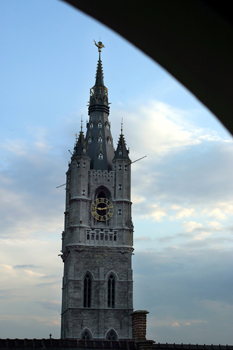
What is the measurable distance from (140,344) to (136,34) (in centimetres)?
2322

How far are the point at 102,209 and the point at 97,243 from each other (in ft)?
13.9

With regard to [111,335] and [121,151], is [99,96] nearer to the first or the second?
[121,151]

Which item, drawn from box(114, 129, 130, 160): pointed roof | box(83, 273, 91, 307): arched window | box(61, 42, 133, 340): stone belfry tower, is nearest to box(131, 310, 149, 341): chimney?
box(61, 42, 133, 340): stone belfry tower

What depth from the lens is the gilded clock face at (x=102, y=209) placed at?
6250 centimetres

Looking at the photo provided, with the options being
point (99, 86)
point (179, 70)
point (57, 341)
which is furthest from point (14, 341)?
point (99, 86)

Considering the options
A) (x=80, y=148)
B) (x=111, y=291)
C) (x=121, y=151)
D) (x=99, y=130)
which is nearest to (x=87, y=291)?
(x=111, y=291)

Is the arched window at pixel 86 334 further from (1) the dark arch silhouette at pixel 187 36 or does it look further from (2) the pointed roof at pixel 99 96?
(1) the dark arch silhouette at pixel 187 36

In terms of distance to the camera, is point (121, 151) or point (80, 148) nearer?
point (80, 148)

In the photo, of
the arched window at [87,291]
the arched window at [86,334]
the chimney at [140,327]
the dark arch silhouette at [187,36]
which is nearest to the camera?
the dark arch silhouette at [187,36]

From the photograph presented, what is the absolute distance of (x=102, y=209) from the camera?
62.6 m

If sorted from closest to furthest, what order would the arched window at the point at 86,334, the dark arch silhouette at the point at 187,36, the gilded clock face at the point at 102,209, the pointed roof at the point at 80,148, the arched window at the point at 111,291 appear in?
the dark arch silhouette at the point at 187,36, the arched window at the point at 86,334, the arched window at the point at 111,291, the gilded clock face at the point at 102,209, the pointed roof at the point at 80,148

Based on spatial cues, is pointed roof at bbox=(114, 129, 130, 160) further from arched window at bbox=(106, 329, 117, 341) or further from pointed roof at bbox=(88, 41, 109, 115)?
arched window at bbox=(106, 329, 117, 341)

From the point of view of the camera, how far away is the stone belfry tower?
58.0 meters

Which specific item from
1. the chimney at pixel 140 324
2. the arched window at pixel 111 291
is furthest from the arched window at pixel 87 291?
the chimney at pixel 140 324
